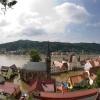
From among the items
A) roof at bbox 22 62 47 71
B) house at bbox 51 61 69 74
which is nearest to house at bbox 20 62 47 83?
roof at bbox 22 62 47 71

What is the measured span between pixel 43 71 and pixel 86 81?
56.1ft

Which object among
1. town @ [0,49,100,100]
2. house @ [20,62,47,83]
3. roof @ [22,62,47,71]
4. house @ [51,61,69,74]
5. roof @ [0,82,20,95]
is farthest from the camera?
house @ [51,61,69,74]

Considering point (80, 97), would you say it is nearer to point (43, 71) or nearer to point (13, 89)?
point (13, 89)

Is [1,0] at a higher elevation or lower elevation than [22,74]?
higher

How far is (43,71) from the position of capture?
77125 mm

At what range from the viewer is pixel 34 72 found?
263 ft

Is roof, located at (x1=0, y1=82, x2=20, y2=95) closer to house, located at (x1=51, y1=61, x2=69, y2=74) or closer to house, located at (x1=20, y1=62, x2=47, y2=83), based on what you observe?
house, located at (x1=20, y1=62, x2=47, y2=83)

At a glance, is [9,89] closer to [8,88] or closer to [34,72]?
[8,88]

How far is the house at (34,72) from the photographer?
7744 centimetres

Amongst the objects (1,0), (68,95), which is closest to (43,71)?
(68,95)

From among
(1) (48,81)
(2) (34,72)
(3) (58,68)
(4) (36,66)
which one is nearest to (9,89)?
(1) (48,81)

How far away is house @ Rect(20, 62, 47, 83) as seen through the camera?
7744 centimetres

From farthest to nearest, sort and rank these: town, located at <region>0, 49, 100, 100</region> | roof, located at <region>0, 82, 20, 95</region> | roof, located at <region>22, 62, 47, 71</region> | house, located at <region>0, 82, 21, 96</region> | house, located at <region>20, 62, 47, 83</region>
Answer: roof, located at <region>22, 62, 47, 71</region> → house, located at <region>20, 62, 47, 83</region> → roof, located at <region>0, 82, 20, 95</region> → house, located at <region>0, 82, 21, 96</region> → town, located at <region>0, 49, 100, 100</region>

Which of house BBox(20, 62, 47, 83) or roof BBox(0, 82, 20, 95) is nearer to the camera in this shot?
roof BBox(0, 82, 20, 95)
